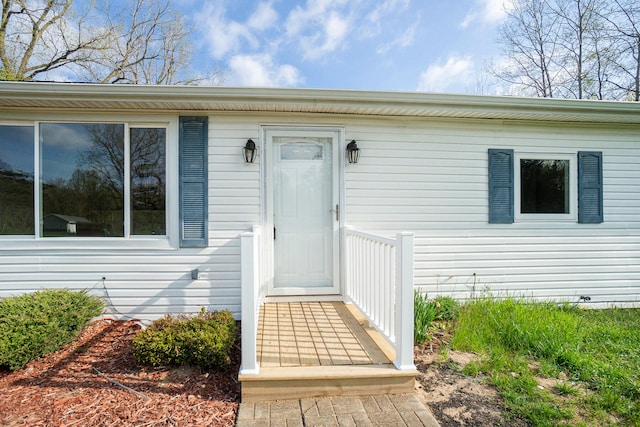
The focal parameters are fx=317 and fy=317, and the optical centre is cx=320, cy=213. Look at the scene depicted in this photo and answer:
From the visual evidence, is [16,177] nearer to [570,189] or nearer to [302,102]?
[302,102]

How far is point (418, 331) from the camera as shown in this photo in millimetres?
2965

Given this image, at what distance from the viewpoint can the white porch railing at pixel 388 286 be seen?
2.37 metres

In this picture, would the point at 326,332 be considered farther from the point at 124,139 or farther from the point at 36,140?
the point at 36,140

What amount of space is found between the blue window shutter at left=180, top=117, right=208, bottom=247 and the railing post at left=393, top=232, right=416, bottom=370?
8.07 ft

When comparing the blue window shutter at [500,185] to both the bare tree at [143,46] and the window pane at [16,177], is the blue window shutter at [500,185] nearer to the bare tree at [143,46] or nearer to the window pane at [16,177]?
the window pane at [16,177]

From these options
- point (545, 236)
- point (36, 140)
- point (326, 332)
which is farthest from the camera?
point (545, 236)

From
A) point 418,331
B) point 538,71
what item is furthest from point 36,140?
point 538,71

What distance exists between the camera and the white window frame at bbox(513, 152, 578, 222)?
4.32m

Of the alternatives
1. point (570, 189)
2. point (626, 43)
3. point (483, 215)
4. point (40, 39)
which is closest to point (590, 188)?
point (570, 189)

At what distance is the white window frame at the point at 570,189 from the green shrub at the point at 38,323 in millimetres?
5389

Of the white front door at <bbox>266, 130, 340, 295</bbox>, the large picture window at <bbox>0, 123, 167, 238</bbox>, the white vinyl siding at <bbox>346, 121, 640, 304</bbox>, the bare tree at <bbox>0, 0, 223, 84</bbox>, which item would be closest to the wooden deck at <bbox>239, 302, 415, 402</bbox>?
the white front door at <bbox>266, 130, 340, 295</bbox>

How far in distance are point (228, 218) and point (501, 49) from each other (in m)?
12.8

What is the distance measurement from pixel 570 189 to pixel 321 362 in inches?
167

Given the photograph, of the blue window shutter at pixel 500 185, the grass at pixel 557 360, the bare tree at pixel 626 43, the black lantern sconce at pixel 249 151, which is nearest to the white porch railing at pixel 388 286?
the grass at pixel 557 360
